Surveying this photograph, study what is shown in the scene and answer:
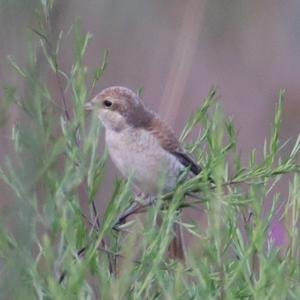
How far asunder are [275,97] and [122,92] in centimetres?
285

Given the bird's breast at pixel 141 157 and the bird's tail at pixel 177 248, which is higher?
the bird's breast at pixel 141 157

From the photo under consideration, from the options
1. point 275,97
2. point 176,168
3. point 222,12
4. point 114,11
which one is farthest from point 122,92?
point 222,12

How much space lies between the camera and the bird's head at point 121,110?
323 cm

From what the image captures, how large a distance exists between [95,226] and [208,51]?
427 cm

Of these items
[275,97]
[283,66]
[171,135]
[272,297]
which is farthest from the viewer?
[283,66]

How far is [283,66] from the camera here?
643 cm

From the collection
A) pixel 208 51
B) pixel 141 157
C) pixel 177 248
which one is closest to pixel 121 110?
pixel 141 157

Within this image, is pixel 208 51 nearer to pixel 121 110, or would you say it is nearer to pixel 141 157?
pixel 121 110

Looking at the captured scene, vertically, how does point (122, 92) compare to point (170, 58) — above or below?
above

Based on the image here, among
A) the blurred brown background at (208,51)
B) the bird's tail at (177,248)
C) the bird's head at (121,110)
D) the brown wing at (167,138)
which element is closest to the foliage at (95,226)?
the bird's tail at (177,248)

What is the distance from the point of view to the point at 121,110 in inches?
127

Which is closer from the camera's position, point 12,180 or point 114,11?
point 12,180

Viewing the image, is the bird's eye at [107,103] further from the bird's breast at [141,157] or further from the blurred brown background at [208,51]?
the blurred brown background at [208,51]

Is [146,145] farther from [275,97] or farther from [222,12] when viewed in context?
[222,12]
